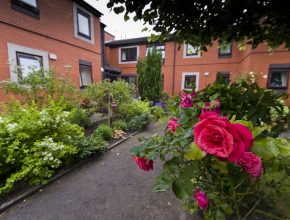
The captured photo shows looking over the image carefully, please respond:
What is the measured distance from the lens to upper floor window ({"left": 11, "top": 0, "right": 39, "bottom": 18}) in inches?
218

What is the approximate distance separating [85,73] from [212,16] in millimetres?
7942

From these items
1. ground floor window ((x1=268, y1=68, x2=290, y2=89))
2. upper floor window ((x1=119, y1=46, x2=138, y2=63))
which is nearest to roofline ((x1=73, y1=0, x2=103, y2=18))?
upper floor window ((x1=119, y1=46, x2=138, y2=63))

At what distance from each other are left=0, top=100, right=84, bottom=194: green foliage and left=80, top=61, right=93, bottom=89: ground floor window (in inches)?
222

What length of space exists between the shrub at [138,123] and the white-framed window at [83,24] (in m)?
5.07

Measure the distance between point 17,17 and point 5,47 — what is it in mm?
1184

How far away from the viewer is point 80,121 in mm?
5504

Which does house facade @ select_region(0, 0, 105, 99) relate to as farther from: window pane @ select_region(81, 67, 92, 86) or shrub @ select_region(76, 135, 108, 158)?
shrub @ select_region(76, 135, 108, 158)

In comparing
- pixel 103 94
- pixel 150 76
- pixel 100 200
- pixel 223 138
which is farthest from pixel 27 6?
pixel 223 138

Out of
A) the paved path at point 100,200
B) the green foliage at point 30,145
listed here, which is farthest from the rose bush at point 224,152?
the green foliage at point 30,145

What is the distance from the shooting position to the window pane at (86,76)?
8.55 meters

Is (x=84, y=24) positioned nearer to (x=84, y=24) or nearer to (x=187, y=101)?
(x=84, y=24)

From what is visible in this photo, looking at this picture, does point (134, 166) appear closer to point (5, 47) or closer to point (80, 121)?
point (80, 121)

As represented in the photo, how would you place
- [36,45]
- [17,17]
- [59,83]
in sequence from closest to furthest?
1. [59,83]
2. [17,17]
3. [36,45]

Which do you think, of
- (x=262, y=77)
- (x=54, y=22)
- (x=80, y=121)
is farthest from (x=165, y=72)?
(x=80, y=121)
